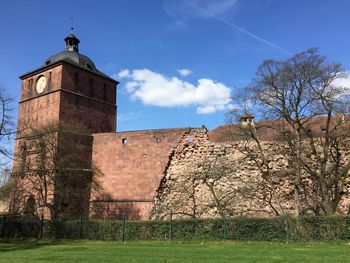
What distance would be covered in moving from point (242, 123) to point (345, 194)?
241 inches

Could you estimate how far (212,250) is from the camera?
599 inches

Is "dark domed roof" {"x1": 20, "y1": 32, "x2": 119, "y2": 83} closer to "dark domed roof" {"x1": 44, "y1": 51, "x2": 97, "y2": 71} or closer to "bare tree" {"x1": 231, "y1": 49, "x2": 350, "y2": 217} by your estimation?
"dark domed roof" {"x1": 44, "y1": 51, "x2": 97, "y2": 71}

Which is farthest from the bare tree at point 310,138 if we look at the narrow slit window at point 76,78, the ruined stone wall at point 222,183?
the narrow slit window at point 76,78

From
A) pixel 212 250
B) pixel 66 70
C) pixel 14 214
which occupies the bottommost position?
pixel 212 250

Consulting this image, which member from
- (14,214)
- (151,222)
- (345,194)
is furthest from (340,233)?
(14,214)

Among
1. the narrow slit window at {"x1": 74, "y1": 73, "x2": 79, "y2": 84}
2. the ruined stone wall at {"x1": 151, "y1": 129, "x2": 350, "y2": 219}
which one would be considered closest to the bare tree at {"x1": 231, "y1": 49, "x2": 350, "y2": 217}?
the ruined stone wall at {"x1": 151, "y1": 129, "x2": 350, "y2": 219}

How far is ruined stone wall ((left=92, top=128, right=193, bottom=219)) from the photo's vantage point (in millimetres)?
25828

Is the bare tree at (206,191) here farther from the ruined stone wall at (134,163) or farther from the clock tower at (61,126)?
the clock tower at (61,126)

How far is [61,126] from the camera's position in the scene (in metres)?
25.6

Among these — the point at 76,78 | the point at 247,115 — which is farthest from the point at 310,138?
the point at 76,78

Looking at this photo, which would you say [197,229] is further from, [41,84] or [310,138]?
[41,84]

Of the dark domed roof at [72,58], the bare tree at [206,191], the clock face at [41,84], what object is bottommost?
the bare tree at [206,191]

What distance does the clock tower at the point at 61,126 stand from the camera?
2533cm

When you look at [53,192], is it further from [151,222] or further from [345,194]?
[345,194]
